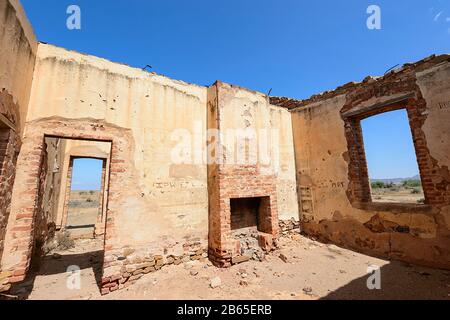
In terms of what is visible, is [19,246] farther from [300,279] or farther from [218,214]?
[300,279]

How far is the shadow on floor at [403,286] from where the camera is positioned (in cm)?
337

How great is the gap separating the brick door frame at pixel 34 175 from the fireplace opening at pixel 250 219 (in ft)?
10.1

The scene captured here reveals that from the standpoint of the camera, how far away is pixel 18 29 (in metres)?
3.07

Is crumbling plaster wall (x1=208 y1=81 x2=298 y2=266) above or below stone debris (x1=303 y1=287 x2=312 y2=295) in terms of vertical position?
above

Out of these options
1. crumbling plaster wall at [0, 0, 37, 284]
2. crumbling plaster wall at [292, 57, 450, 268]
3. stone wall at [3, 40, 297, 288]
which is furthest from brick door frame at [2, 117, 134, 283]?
crumbling plaster wall at [292, 57, 450, 268]

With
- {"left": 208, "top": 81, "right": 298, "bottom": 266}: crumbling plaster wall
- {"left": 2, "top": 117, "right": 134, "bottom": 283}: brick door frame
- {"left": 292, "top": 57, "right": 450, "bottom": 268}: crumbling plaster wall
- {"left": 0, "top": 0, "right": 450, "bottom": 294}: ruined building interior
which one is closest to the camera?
{"left": 2, "top": 117, "right": 134, "bottom": 283}: brick door frame

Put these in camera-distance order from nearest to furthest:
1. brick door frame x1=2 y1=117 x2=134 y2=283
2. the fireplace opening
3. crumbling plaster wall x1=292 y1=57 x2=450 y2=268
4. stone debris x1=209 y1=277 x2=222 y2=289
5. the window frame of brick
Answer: brick door frame x1=2 y1=117 x2=134 y2=283, stone debris x1=209 y1=277 x2=222 y2=289, crumbling plaster wall x1=292 y1=57 x2=450 y2=268, the window frame of brick, the fireplace opening

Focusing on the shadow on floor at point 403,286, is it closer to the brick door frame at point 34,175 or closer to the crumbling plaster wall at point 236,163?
the crumbling plaster wall at point 236,163

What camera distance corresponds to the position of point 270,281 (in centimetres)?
402

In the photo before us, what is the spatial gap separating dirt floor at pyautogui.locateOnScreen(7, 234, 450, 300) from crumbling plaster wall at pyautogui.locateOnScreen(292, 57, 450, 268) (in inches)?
21.6

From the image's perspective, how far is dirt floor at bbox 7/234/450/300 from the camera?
11.5 feet

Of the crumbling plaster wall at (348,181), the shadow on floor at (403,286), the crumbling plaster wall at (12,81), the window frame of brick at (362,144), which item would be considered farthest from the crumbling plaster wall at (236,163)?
the crumbling plaster wall at (12,81)

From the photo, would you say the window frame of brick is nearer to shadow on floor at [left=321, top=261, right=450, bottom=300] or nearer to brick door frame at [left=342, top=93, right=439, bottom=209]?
brick door frame at [left=342, top=93, right=439, bottom=209]
